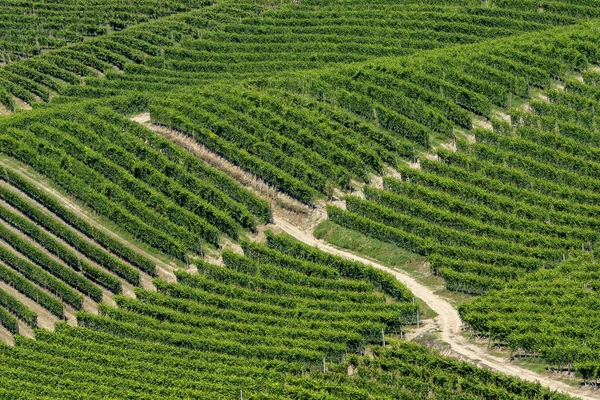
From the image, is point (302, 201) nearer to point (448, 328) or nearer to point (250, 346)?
point (250, 346)

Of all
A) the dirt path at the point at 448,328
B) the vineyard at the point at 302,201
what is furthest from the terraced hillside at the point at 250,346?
the dirt path at the point at 448,328

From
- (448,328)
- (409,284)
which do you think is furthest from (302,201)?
(448,328)

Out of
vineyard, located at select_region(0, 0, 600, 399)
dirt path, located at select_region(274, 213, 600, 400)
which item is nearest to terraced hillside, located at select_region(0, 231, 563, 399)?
vineyard, located at select_region(0, 0, 600, 399)

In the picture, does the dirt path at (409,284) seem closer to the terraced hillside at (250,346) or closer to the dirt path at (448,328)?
the dirt path at (448,328)

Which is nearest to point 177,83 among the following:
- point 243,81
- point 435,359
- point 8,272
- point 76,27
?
point 243,81

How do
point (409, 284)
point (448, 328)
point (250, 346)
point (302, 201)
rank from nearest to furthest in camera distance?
1. point (250, 346)
2. point (448, 328)
3. point (409, 284)
4. point (302, 201)

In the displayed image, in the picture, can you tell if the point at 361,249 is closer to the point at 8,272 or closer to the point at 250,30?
the point at 8,272
